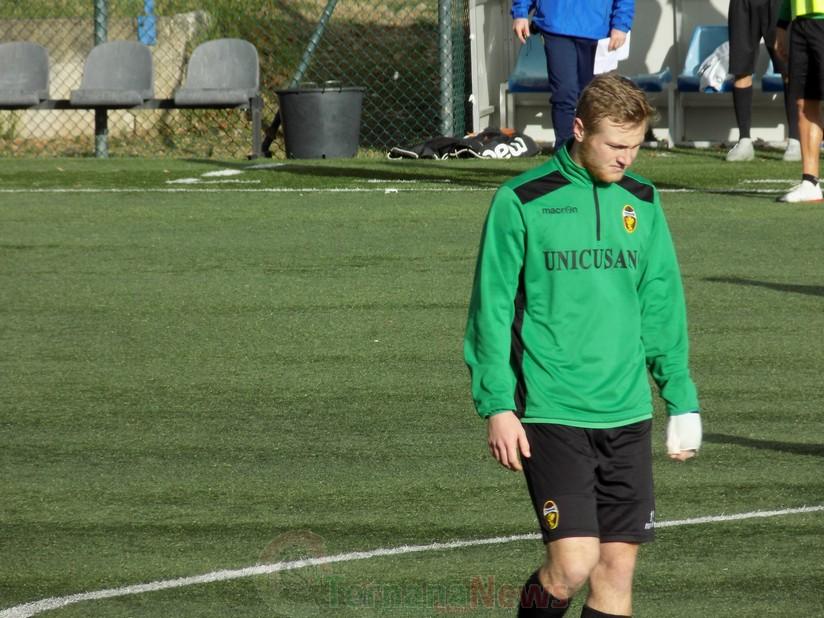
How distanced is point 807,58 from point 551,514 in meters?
8.43

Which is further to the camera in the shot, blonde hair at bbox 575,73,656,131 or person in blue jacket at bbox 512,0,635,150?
person in blue jacket at bbox 512,0,635,150

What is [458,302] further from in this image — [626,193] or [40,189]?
[40,189]

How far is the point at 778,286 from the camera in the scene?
29.4 feet

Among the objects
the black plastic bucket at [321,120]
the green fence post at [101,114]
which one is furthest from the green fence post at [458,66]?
the green fence post at [101,114]

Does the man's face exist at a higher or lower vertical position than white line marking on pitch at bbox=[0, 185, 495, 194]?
higher

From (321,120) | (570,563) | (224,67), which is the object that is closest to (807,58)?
(321,120)

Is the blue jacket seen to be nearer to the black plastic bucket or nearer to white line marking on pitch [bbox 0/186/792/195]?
white line marking on pitch [bbox 0/186/792/195]

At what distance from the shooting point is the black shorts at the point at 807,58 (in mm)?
11266

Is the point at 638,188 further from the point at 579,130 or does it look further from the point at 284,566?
the point at 284,566

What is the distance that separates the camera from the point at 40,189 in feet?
44.9

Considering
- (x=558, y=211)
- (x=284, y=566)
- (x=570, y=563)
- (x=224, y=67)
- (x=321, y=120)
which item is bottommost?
(x=321, y=120)

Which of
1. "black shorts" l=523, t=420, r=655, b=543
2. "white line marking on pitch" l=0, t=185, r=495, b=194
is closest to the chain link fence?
"white line marking on pitch" l=0, t=185, r=495, b=194

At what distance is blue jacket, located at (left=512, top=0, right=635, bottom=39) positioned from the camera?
11.8 m

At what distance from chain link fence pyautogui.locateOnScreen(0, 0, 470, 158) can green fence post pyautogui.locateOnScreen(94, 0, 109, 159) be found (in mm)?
19
